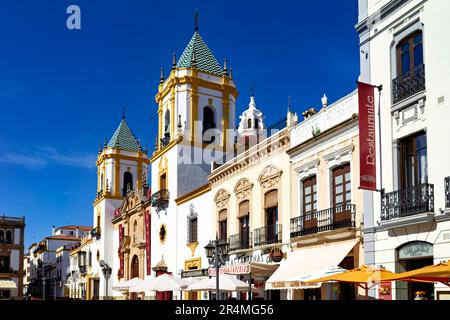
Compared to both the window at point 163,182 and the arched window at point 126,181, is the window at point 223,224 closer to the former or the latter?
the window at point 163,182

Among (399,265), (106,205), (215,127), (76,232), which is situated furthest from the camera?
(76,232)

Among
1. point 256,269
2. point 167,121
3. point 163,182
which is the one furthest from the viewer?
point 167,121

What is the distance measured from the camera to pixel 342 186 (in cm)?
1784

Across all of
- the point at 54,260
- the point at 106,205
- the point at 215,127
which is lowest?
the point at 54,260

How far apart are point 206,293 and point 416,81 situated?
16720mm

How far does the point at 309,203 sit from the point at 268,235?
124 inches

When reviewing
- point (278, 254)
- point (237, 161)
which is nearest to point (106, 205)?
point (237, 161)

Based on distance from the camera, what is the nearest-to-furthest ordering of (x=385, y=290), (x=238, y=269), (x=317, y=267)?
(x=385, y=290), (x=317, y=267), (x=238, y=269)

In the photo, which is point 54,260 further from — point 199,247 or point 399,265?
point 399,265

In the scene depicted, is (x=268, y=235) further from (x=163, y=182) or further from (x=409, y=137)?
(x=163, y=182)

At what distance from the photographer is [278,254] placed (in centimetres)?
2091

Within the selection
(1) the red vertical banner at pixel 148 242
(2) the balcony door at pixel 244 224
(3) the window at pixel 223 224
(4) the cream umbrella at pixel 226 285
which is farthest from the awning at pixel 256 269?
(1) the red vertical banner at pixel 148 242

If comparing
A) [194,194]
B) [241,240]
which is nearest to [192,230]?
[194,194]
